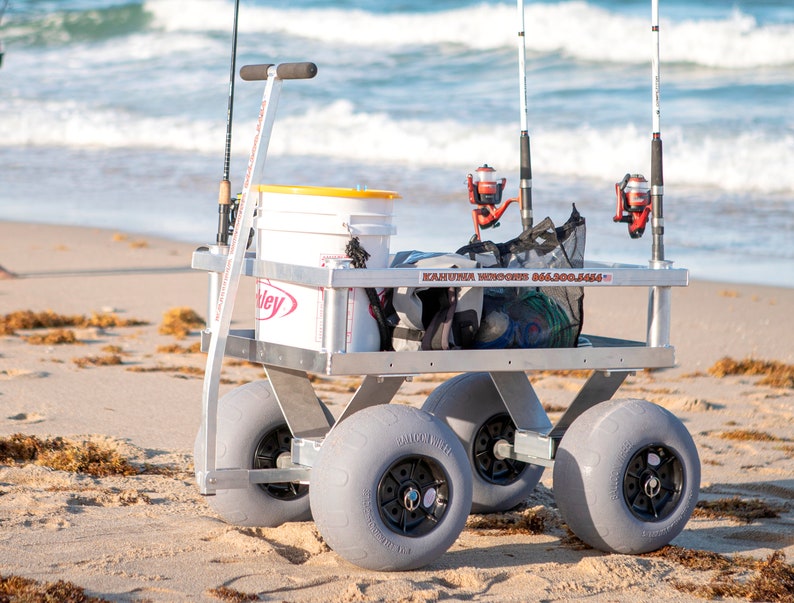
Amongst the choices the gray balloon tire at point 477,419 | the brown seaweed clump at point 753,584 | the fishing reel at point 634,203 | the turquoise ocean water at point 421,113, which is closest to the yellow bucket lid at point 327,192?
the fishing reel at point 634,203

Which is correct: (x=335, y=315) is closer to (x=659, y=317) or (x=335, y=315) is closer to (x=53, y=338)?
(x=659, y=317)

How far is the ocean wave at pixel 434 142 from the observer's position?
1923 centimetres

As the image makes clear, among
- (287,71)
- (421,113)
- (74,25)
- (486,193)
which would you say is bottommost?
(486,193)

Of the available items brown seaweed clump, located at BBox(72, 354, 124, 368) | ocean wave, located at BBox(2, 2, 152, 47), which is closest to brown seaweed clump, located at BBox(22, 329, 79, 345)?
brown seaweed clump, located at BBox(72, 354, 124, 368)

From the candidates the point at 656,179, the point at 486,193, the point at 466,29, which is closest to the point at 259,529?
the point at 486,193

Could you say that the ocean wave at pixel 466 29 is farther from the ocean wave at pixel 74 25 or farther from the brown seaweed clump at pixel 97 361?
the brown seaweed clump at pixel 97 361

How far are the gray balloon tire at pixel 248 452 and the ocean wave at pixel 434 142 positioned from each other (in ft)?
47.5

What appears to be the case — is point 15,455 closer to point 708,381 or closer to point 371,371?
point 371,371

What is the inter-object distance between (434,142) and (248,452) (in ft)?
56.9

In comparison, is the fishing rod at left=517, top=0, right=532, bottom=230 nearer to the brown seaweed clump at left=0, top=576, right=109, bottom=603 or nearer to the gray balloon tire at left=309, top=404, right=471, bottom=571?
the gray balloon tire at left=309, top=404, right=471, bottom=571

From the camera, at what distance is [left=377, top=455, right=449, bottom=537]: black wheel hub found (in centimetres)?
437

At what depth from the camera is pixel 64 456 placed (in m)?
5.82

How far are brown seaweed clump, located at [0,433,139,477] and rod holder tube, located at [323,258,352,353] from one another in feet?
6.28

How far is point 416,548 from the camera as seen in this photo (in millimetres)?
4363
